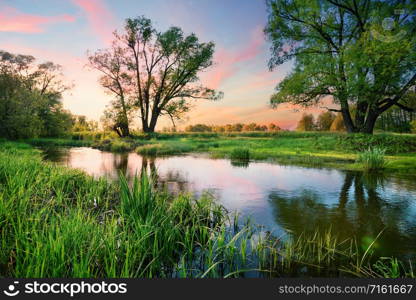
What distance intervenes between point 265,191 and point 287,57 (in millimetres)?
21470

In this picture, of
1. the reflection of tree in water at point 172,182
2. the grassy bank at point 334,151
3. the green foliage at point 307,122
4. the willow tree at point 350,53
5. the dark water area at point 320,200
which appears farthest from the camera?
the green foliage at point 307,122

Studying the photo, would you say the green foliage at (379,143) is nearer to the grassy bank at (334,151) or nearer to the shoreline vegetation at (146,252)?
the grassy bank at (334,151)

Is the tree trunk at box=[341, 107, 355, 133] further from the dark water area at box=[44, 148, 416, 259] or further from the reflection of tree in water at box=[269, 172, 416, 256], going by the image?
the reflection of tree in water at box=[269, 172, 416, 256]

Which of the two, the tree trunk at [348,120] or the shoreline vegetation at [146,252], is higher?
the tree trunk at [348,120]

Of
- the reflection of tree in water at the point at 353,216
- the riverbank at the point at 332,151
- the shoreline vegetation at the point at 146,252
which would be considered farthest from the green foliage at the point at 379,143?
the shoreline vegetation at the point at 146,252

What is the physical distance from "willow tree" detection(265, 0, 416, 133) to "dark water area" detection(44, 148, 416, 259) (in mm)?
11386

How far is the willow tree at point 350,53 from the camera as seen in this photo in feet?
→ 59.8

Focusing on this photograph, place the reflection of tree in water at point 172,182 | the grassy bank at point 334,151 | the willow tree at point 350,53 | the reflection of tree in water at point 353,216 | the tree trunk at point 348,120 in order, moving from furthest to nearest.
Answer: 1. the tree trunk at point 348,120
2. the willow tree at point 350,53
3. the grassy bank at point 334,151
4. the reflection of tree in water at point 172,182
5. the reflection of tree in water at point 353,216

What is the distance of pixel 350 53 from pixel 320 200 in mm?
16189

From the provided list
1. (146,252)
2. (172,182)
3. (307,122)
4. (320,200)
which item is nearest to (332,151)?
(320,200)

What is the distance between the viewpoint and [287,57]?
1021 inches

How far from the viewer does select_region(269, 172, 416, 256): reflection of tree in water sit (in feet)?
14.3

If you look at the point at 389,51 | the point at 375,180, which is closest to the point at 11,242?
the point at 375,180

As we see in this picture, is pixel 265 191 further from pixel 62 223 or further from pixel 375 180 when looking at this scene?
pixel 62 223
